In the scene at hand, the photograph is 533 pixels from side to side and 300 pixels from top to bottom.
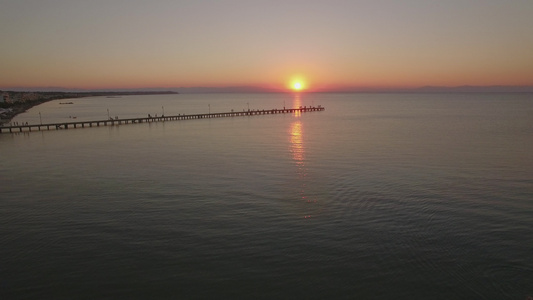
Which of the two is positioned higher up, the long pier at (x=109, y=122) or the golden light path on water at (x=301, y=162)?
the long pier at (x=109, y=122)

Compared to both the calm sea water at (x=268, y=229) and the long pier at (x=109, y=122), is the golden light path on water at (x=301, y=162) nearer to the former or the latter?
the calm sea water at (x=268, y=229)

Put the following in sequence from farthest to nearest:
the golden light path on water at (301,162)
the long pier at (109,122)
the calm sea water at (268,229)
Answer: the long pier at (109,122) → the golden light path on water at (301,162) → the calm sea water at (268,229)

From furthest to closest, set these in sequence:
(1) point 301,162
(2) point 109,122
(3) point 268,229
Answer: (2) point 109,122, (1) point 301,162, (3) point 268,229

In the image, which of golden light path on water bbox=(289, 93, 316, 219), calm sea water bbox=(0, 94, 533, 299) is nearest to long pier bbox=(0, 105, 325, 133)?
calm sea water bbox=(0, 94, 533, 299)

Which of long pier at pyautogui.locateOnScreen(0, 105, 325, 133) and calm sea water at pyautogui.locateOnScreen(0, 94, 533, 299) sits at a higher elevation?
long pier at pyautogui.locateOnScreen(0, 105, 325, 133)

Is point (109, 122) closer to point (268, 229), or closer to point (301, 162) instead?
point (301, 162)

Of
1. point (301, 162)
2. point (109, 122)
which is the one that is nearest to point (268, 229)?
point (301, 162)

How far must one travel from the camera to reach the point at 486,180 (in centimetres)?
2861

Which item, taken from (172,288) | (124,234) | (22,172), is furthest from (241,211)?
(22,172)

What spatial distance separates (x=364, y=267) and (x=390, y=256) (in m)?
1.55

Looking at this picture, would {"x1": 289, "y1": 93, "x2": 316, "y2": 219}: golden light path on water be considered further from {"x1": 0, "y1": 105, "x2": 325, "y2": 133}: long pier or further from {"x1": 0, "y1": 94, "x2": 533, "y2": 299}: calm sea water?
{"x1": 0, "y1": 105, "x2": 325, "y2": 133}: long pier

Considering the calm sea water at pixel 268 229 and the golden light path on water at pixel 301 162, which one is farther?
the golden light path on water at pixel 301 162

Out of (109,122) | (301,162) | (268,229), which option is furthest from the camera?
(109,122)

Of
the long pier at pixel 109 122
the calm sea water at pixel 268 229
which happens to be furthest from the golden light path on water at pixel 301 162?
the long pier at pixel 109 122
